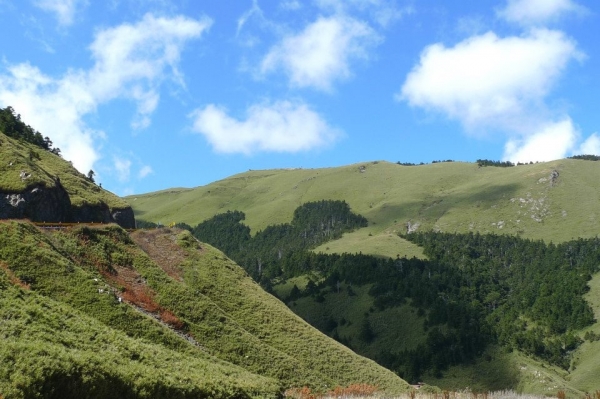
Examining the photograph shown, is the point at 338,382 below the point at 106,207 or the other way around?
below

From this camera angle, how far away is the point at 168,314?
168ft

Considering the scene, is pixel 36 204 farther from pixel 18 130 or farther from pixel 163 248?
pixel 18 130

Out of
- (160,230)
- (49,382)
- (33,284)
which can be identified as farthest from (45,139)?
(49,382)

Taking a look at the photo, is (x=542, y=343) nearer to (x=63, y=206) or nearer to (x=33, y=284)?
(x=63, y=206)

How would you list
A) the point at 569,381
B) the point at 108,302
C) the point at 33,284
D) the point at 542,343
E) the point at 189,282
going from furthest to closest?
the point at 542,343, the point at 569,381, the point at 189,282, the point at 108,302, the point at 33,284

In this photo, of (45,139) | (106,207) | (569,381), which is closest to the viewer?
(106,207)

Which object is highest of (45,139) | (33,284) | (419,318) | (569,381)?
(45,139)

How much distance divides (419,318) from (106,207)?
417 feet

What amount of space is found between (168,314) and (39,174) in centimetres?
3577

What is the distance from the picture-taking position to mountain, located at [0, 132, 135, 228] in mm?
67188

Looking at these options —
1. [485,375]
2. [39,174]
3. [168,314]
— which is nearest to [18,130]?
[39,174]

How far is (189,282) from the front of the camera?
2501 inches

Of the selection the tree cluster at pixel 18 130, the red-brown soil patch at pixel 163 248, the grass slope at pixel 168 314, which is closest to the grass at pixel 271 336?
the grass slope at pixel 168 314

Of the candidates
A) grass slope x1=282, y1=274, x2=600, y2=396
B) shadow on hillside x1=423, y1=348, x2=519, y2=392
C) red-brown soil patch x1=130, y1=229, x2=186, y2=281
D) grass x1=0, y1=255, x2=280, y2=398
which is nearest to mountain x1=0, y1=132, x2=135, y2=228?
red-brown soil patch x1=130, y1=229, x2=186, y2=281
